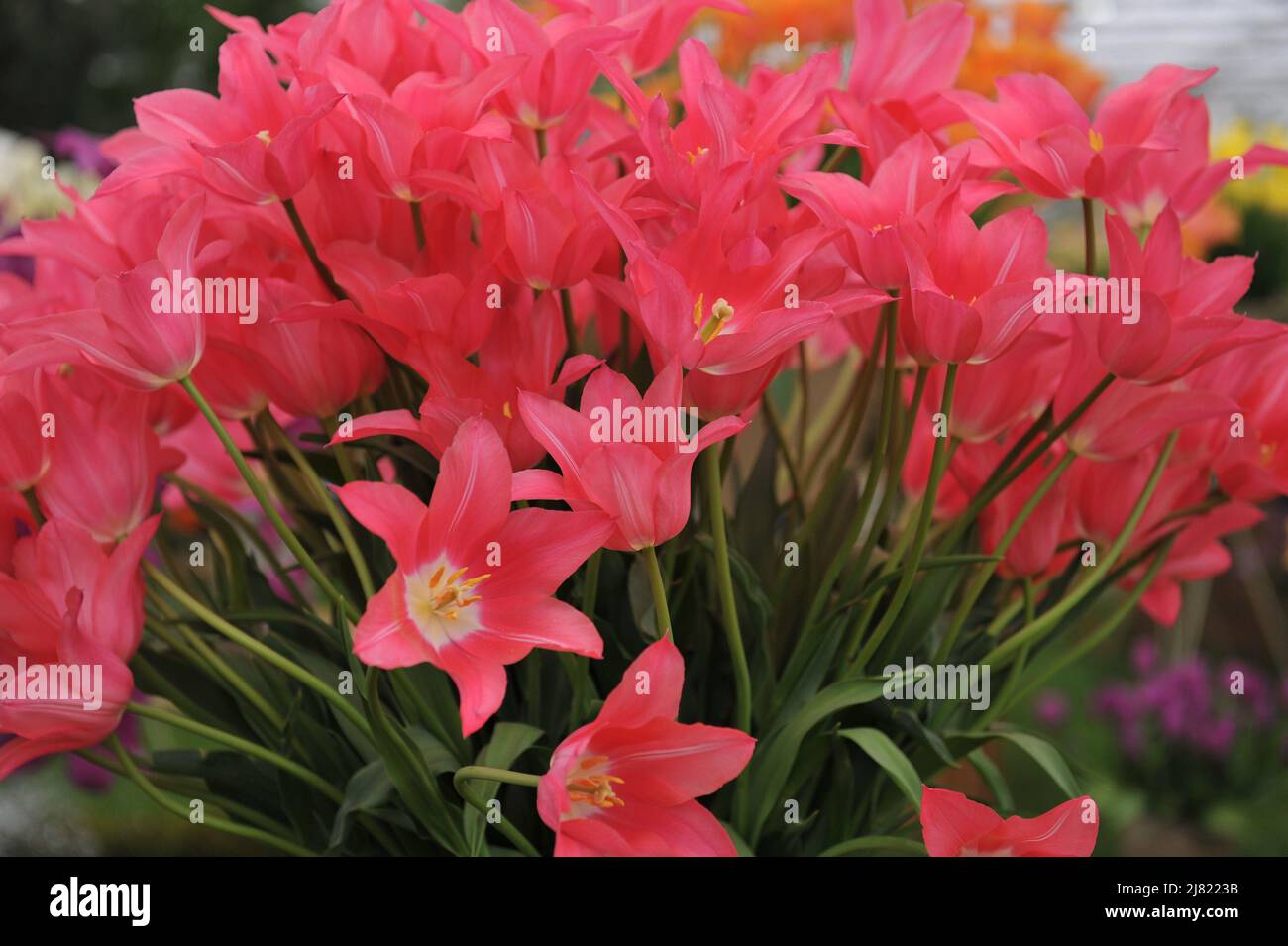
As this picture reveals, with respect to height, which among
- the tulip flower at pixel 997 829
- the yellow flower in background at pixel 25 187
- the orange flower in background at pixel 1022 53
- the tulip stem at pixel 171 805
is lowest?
the tulip flower at pixel 997 829

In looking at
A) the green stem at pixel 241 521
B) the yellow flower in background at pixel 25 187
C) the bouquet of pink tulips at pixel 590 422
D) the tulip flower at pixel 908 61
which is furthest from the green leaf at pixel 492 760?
the yellow flower in background at pixel 25 187

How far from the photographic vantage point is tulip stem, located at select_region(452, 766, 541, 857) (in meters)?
0.30

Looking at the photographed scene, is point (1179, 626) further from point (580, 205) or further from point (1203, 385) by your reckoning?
point (580, 205)

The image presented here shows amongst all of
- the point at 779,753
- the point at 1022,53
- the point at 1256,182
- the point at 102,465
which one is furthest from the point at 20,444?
the point at 1256,182

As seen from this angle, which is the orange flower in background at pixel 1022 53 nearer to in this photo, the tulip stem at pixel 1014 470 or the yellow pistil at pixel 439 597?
the tulip stem at pixel 1014 470

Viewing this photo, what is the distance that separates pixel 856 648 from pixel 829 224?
0.44 ft

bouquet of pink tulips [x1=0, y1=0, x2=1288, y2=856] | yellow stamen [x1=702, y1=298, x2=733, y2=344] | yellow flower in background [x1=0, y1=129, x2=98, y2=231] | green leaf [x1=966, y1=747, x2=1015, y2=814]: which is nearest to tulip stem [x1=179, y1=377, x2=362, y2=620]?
bouquet of pink tulips [x1=0, y1=0, x2=1288, y2=856]

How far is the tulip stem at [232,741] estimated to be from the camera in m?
0.33

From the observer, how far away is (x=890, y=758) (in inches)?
14.0

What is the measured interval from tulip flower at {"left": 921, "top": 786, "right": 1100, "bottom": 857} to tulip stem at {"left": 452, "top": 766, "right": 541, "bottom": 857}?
4.1 inches

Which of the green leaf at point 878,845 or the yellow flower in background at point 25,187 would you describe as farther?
the yellow flower in background at point 25,187

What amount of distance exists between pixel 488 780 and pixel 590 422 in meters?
0.10

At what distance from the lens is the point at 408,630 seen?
0.94 feet

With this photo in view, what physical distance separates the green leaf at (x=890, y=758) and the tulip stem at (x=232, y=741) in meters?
0.15
